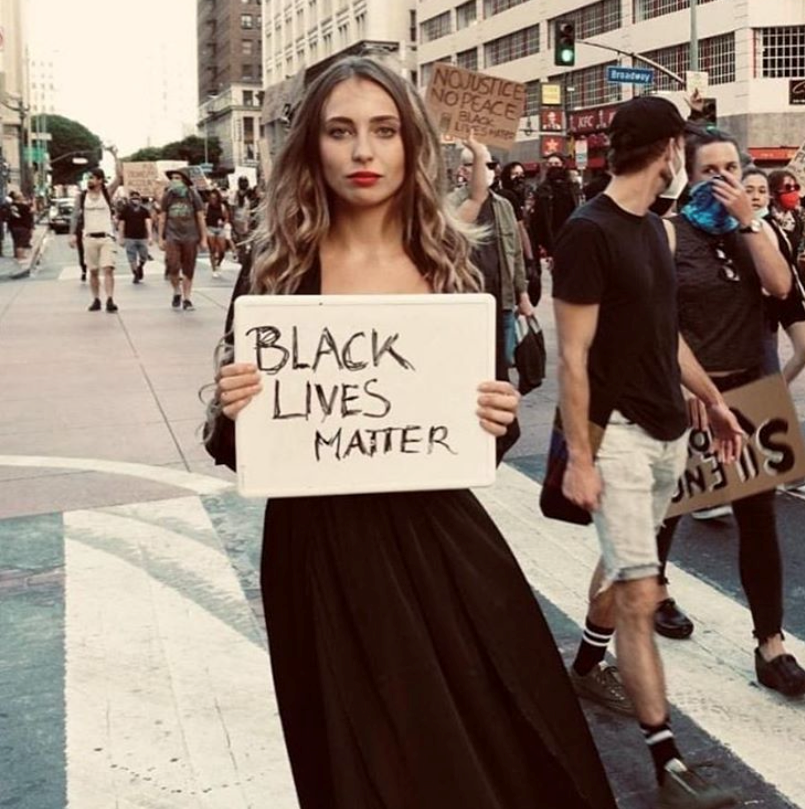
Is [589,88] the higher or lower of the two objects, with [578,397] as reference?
higher

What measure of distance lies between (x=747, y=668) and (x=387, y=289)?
2.43 meters

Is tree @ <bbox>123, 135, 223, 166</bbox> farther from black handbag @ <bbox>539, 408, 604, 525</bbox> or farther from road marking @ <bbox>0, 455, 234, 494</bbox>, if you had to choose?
black handbag @ <bbox>539, 408, 604, 525</bbox>

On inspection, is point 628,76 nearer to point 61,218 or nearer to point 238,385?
point 238,385

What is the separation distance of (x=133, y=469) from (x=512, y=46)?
191 ft

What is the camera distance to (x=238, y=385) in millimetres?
2369

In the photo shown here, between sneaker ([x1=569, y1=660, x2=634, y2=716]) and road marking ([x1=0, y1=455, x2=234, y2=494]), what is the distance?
3.27 metres

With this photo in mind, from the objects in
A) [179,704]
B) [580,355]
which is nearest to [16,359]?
[179,704]

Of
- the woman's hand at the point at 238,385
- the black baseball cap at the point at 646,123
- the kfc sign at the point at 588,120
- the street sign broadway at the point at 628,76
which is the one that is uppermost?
the kfc sign at the point at 588,120

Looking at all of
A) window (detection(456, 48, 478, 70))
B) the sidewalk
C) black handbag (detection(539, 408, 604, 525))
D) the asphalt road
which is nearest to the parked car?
window (detection(456, 48, 478, 70))

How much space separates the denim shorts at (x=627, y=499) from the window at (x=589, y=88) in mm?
50077

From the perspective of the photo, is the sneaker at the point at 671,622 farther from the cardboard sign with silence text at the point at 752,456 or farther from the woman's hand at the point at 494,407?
the woman's hand at the point at 494,407

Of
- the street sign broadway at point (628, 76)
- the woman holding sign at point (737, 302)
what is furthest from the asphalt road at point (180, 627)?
the street sign broadway at point (628, 76)

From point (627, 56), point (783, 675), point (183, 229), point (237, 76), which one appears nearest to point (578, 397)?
point (783, 675)

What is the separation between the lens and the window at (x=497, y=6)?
202 ft
